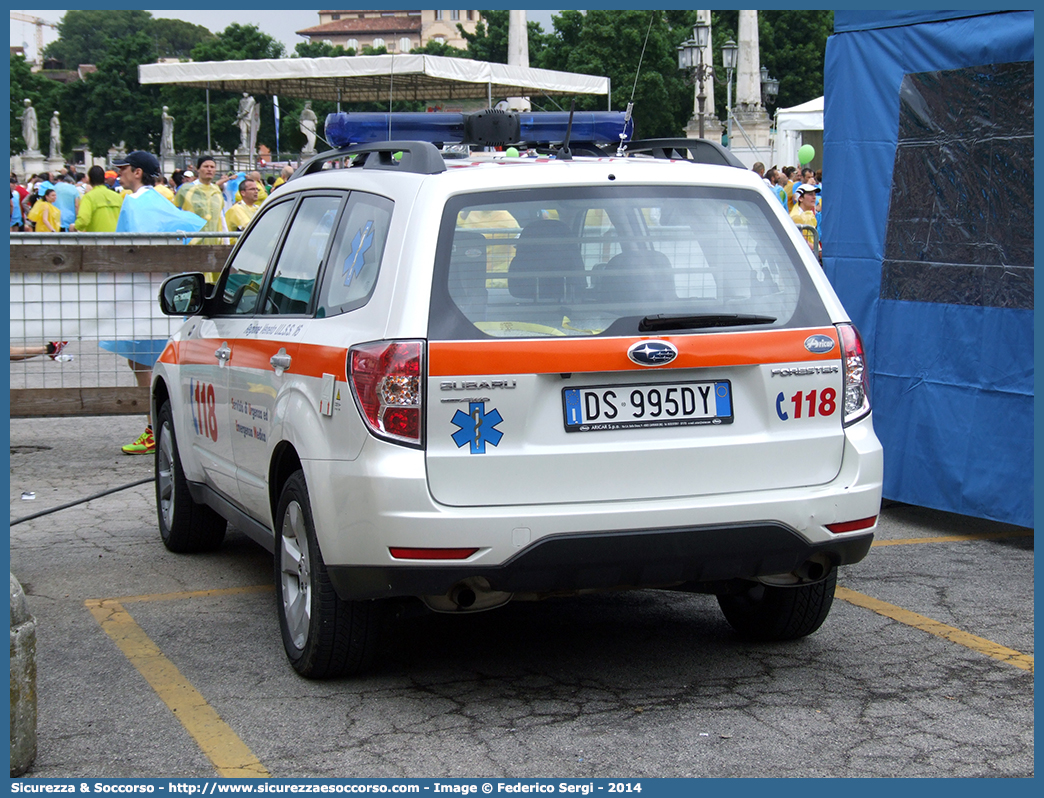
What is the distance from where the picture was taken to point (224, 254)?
952 centimetres

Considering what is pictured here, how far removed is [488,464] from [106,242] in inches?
254

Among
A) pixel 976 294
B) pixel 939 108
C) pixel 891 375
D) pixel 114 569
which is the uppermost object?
pixel 939 108

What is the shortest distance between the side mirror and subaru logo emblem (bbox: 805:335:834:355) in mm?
2801

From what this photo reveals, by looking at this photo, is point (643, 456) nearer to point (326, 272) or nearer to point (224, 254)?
point (326, 272)

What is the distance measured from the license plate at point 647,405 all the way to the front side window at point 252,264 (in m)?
1.86

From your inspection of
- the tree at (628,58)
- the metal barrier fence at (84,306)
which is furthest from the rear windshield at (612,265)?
the tree at (628,58)

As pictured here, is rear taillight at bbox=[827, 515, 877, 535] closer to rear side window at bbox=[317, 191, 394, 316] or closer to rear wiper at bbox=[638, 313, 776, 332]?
rear wiper at bbox=[638, 313, 776, 332]

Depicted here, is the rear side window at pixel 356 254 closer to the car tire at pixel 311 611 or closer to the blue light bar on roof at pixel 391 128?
the car tire at pixel 311 611

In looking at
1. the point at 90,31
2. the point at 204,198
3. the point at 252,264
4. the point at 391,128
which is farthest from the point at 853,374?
the point at 90,31

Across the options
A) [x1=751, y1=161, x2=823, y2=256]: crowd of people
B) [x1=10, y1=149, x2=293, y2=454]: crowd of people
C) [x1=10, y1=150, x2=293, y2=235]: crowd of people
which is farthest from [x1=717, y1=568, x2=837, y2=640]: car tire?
[x1=10, y1=150, x2=293, y2=235]: crowd of people

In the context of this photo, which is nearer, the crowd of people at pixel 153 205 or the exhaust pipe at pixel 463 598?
the exhaust pipe at pixel 463 598

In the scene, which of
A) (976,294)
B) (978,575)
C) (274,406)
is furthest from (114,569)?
(976,294)

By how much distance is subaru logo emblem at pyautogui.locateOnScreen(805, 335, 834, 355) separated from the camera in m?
4.19

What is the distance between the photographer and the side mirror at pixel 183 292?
19.1 ft
